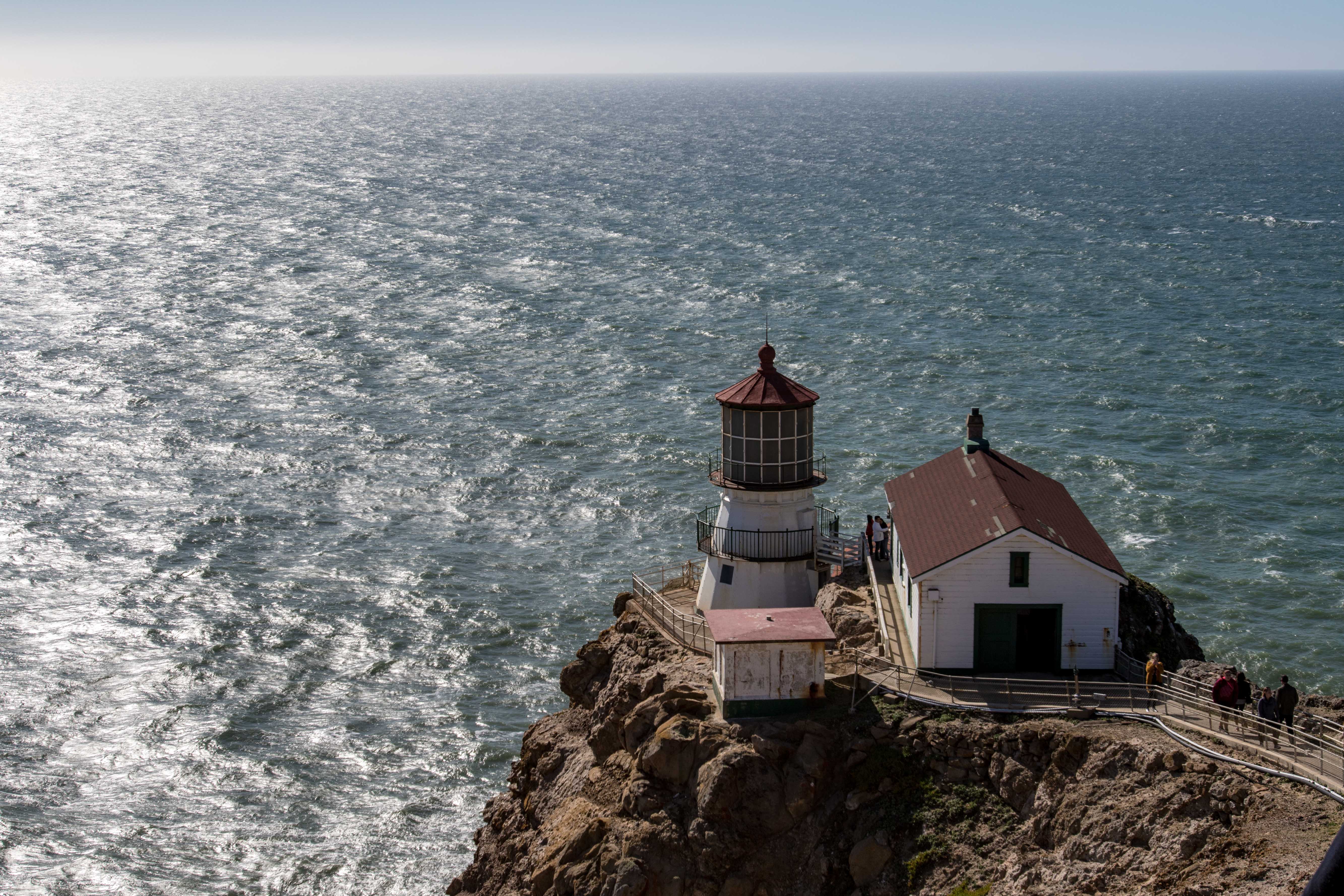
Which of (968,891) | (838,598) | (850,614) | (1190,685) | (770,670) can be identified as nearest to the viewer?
(968,891)

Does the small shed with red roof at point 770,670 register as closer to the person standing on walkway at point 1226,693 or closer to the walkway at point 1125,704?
the walkway at point 1125,704

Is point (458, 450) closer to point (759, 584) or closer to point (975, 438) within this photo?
point (759, 584)

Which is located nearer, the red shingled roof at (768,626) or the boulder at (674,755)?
the boulder at (674,755)

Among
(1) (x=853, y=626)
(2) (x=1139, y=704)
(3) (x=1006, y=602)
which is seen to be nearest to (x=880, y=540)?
(1) (x=853, y=626)

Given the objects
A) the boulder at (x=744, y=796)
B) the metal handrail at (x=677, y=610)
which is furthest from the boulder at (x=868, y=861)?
the metal handrail at (x=677, y=610)

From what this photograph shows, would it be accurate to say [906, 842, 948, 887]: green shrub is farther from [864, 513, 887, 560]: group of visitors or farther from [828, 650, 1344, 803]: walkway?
[864, 513, 887, 560]: group of visitors

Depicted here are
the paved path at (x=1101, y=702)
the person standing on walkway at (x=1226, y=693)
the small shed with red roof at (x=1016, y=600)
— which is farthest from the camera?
the small shed with red roof at (x=1016, y=600)

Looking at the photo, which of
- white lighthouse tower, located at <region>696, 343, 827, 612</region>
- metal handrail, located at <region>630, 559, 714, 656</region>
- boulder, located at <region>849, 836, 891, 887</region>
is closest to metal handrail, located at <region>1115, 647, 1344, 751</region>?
boulder, located at <region>849, 836, 891, 887</region>
